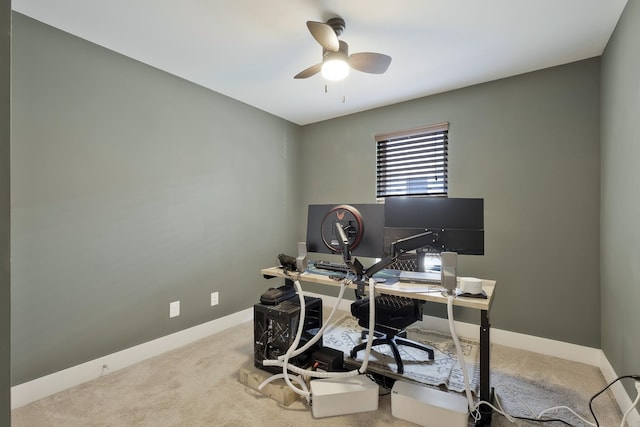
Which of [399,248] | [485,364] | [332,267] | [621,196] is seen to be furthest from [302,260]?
[621,196]

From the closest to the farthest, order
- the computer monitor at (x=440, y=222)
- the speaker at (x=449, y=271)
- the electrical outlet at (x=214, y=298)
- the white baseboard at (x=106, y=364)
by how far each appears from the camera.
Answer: the speaker at (x=449, y=271) → the computer monitor at (x=440, y=222) → the white baseboard at (x=106, y=364) → the electrical outlet at (x=214, y=298)

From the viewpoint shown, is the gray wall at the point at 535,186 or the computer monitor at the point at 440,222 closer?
the computer monitor at the point at 440,222

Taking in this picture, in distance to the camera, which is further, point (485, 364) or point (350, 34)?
point (350, 34)

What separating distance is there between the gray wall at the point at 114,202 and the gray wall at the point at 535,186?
219cm

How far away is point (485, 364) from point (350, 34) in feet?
7.31

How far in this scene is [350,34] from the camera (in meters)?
2.11

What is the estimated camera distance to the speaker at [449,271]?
1.67 metres

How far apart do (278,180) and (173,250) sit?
5.03 feet

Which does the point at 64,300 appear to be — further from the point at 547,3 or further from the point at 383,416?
the point at 547,3

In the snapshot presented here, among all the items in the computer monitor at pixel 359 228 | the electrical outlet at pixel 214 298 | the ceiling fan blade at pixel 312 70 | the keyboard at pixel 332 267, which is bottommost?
the electrical outlet at pixel 214 298

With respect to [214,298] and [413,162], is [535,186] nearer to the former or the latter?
[413,162]

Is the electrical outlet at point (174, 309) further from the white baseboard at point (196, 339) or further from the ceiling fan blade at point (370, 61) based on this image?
the ceiling fan blade at point (370, 61)

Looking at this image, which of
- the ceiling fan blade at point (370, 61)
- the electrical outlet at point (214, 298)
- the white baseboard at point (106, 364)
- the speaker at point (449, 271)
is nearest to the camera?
the speaker at point (449, 271)

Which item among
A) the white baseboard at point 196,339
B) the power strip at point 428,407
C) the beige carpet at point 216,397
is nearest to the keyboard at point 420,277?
the power strip at point 428,407
